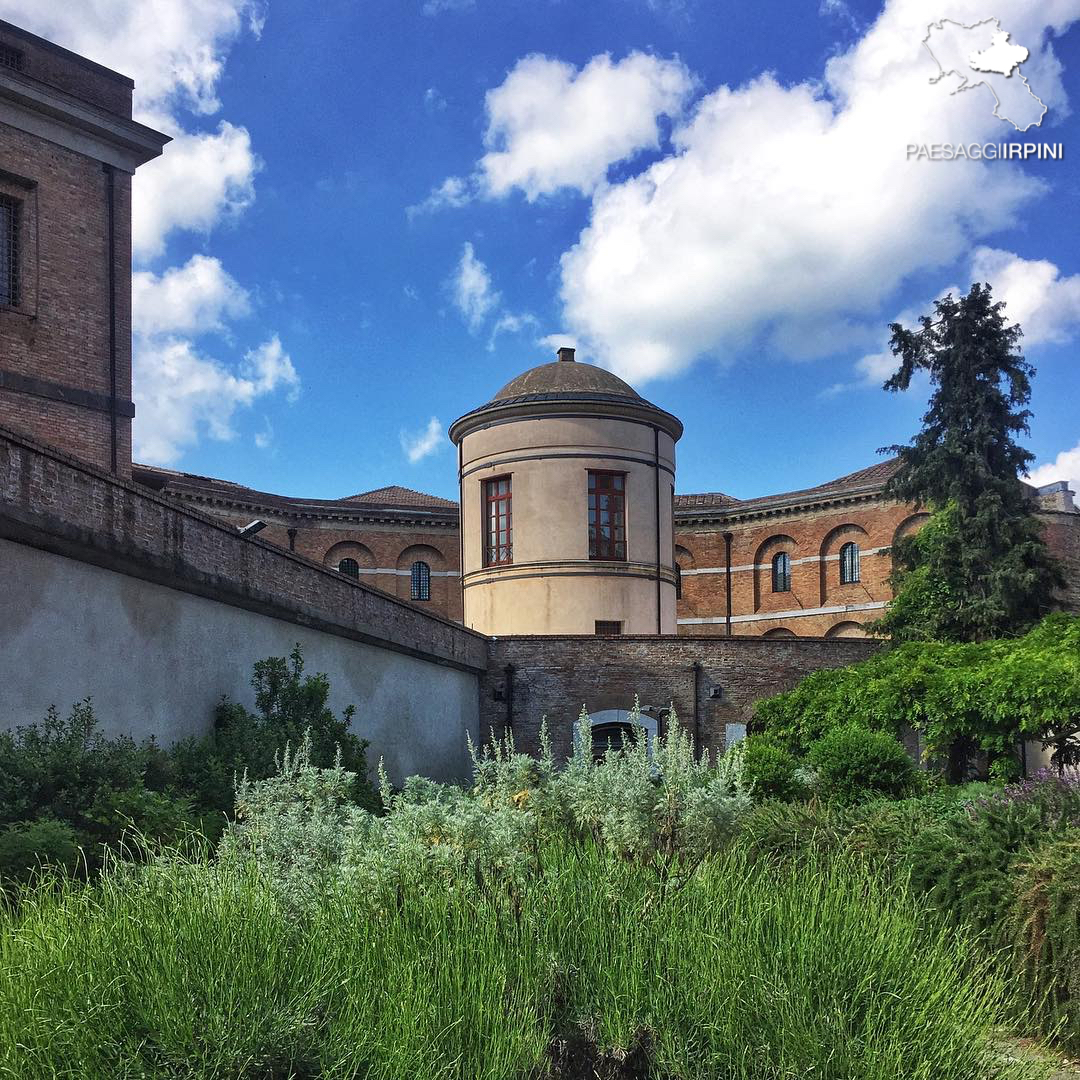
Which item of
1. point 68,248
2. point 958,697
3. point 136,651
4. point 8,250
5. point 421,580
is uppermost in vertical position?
point 68,248

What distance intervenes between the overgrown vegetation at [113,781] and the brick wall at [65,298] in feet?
22.4

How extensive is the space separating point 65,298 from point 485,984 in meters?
16.2

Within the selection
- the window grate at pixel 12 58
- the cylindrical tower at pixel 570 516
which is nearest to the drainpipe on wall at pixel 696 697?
the cylindrical tower at pixel 570 516

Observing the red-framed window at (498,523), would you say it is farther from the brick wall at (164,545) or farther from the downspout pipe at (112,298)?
the downspout pipe at (112,298)

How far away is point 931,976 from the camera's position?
18.1 feet

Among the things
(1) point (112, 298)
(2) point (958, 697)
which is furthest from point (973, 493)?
(1) point (112, 298)

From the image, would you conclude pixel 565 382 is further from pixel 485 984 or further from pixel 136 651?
pixel 485 984

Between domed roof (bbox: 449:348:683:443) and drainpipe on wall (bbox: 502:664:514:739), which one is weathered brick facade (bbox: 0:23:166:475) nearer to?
drainpipe on wall (bbox: 502:664:514:739)

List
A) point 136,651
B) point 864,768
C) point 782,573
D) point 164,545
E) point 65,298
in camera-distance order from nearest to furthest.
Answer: point 136,651, point 164,545, point 864,768, point 65,298, point 782,573

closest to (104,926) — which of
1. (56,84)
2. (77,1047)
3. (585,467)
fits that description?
(77,1047)

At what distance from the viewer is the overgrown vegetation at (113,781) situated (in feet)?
25.1

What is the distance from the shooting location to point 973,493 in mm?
27672

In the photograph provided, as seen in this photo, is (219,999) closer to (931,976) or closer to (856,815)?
(931,976)

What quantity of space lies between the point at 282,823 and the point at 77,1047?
12.5 ft
